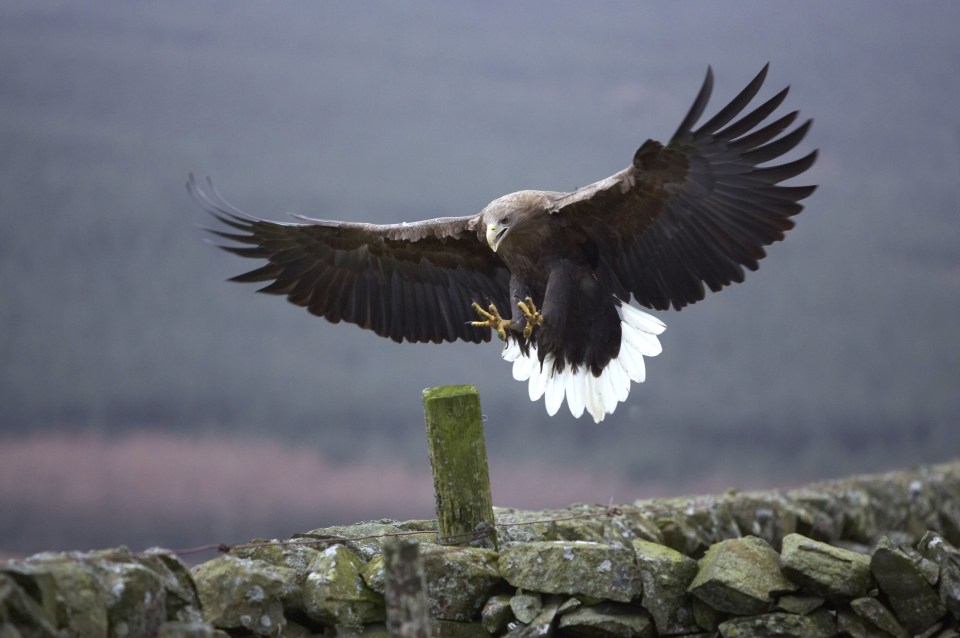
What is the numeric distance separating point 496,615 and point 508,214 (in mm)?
1948

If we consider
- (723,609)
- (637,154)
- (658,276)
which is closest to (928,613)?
(723,609)

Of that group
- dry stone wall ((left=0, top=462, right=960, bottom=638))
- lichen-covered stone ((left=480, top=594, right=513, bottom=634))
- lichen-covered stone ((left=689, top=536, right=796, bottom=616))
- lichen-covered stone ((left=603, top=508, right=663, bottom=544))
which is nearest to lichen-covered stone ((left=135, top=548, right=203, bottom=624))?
dry stone wall ((left=0, top=462, right=960, bottom=638))

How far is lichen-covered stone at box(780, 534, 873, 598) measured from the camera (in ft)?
13.6

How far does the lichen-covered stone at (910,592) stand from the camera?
4164 millimetres

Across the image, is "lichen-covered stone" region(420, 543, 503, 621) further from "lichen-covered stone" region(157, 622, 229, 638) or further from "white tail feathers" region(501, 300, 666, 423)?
"white tail feathers" region(501, 300, 666, 423)

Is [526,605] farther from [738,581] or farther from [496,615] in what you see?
[738,581]

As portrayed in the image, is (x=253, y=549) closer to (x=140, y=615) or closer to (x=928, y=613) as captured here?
(x=140, y=615)

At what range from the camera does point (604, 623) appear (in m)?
3.98

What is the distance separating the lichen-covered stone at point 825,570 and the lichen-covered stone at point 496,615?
3.86 feet

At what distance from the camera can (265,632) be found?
3.50 m

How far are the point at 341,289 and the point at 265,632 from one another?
2.68m

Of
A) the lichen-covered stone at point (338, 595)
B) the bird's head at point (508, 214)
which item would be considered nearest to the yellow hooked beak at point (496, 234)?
the bird's head at point (508, 214)

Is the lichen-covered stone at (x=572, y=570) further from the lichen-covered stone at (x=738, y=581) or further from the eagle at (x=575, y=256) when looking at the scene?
the eagle at (x=575, y=256)

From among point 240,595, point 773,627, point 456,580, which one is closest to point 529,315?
point 456,580
